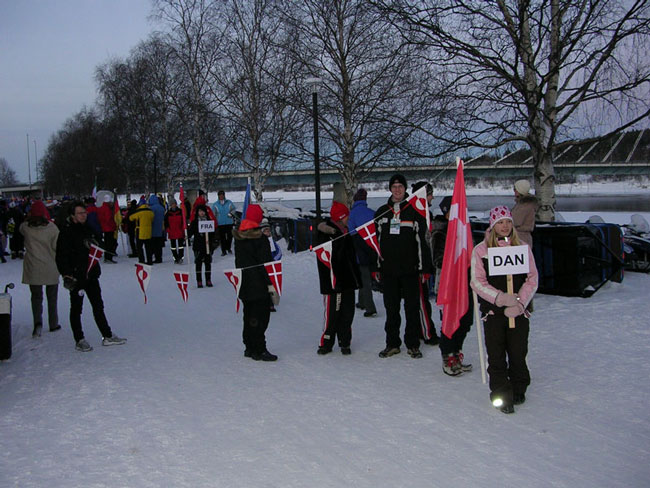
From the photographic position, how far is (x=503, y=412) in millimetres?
4906

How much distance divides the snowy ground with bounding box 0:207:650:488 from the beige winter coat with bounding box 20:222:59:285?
→ 860 millimetres

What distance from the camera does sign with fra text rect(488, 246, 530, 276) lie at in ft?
15.6

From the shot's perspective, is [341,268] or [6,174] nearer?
[341,268]

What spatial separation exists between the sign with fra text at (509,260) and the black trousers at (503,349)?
1.29ft

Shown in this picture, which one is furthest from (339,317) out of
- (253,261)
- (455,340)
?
(455,340)

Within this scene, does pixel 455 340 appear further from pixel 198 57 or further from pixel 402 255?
pixel 198 57

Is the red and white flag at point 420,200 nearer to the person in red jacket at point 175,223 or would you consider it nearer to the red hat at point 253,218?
the red hat at point 253,218

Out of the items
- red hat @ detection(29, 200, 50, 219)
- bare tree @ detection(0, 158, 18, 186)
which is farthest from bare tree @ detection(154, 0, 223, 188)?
bare tree @ detection(0, 158, 18, 186)

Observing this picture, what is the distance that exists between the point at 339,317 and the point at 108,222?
1257 centimetres

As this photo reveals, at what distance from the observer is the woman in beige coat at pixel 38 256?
26.9ft

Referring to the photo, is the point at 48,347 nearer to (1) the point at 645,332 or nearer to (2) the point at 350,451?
(2) the point at 350,451

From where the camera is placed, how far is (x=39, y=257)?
8203 mm

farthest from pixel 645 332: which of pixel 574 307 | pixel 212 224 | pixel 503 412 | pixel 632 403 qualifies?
pixel 212 224

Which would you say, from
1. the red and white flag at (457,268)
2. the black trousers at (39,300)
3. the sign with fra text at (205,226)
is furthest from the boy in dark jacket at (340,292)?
the sign with fra text at (205,226)
